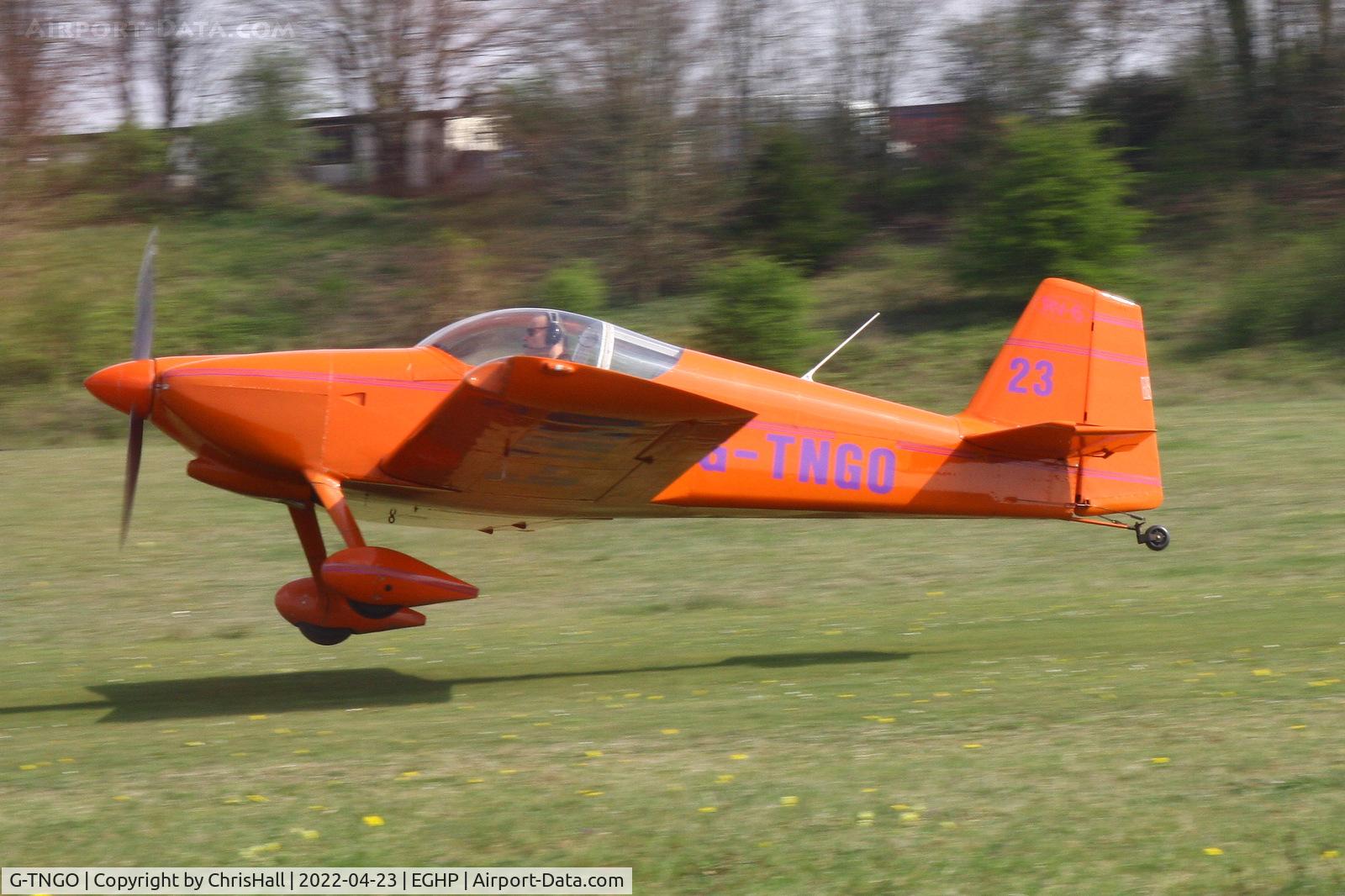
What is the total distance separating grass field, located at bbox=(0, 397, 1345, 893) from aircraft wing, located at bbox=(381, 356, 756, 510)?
1.35m

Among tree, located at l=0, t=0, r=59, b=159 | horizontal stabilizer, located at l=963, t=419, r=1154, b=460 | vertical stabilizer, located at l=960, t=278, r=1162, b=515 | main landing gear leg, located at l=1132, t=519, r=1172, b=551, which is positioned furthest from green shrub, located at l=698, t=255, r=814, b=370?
tree, located at l=0, t=0, r=59, b=159

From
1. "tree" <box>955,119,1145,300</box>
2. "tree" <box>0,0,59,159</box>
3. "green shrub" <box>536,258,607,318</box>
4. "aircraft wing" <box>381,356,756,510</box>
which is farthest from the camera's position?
"tree" <box>0,0,59,159</box>

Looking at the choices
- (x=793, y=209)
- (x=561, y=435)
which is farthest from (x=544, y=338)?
(x=793, y=209)

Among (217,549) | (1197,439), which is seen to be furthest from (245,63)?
(1197,439)

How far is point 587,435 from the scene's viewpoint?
25.7ft

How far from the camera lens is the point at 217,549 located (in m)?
14.6

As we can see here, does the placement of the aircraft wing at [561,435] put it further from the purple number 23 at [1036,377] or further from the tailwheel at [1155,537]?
the tailwheel at [1155,537]

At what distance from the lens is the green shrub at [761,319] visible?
Result: 24203 millimetres

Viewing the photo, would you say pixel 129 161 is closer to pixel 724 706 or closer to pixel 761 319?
pixel 761 319

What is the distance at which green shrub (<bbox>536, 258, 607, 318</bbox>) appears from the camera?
83.9 feet

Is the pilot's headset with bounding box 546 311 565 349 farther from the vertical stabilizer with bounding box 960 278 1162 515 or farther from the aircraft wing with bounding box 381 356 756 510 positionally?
the vertical stabilizer with bounding box 960 278 1162 515

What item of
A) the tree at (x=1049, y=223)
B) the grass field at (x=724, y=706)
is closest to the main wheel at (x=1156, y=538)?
the grass field at (x=724, y=706)

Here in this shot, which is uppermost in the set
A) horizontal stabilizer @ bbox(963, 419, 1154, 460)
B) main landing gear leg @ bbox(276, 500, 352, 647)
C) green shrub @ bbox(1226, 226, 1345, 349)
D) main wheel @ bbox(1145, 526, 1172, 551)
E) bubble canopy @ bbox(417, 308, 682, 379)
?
bubble canopy @ bbox(417, 308, 682, 379)
